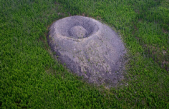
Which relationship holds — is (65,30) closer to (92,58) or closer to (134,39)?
(92,58)

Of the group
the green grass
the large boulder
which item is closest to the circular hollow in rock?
the large boulder

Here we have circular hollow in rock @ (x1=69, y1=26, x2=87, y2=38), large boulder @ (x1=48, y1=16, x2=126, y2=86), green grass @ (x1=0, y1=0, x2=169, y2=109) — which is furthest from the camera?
circular hollow in rock @ (x1=69, y1=26, x2=87, y2=38)

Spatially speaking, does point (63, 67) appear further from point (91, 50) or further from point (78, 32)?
Result: point (78, 32)

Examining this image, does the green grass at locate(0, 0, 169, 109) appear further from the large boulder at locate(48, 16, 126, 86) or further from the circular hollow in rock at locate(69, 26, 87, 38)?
the circular hollow in rock at locate(69, 26, 87, 38)

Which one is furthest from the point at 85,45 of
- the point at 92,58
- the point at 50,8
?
the point at 50,8

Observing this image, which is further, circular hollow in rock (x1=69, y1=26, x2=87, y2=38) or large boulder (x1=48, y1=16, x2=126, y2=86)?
circular hollow in rock (x1=69, y1=26, x2=87, y2=38)

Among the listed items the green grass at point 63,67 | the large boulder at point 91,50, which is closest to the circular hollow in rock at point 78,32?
the large boulder at point 91,50
